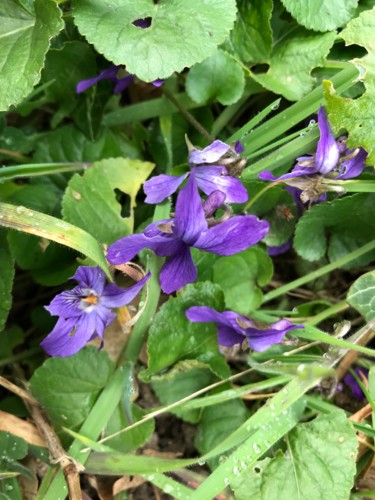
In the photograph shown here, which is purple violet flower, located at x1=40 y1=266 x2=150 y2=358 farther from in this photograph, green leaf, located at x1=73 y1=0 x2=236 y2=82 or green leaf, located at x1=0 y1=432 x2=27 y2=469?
green leaf, located at x1=73 y1=0 x2=236 y2=82

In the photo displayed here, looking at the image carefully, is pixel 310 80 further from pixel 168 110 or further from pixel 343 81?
pixel 168 110

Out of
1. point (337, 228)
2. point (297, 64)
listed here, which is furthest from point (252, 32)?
point (337, 228)

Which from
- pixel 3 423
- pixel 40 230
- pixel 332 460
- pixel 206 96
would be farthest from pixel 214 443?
pixel 206 96

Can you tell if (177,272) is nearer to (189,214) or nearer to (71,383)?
A: (189,214)

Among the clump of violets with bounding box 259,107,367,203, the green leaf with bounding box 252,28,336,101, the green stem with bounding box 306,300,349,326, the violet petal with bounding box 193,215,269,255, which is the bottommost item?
the green stem with bounding box 306,300,349,326

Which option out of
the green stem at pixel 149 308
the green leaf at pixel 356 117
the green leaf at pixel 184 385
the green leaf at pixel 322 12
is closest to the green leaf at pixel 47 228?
the green stem at pixel 149 308

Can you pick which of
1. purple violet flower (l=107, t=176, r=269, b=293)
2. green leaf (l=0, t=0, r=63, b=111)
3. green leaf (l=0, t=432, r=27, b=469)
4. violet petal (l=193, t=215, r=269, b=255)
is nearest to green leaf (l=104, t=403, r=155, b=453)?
green leaf (l=0, t=432, r=27, b=469)
